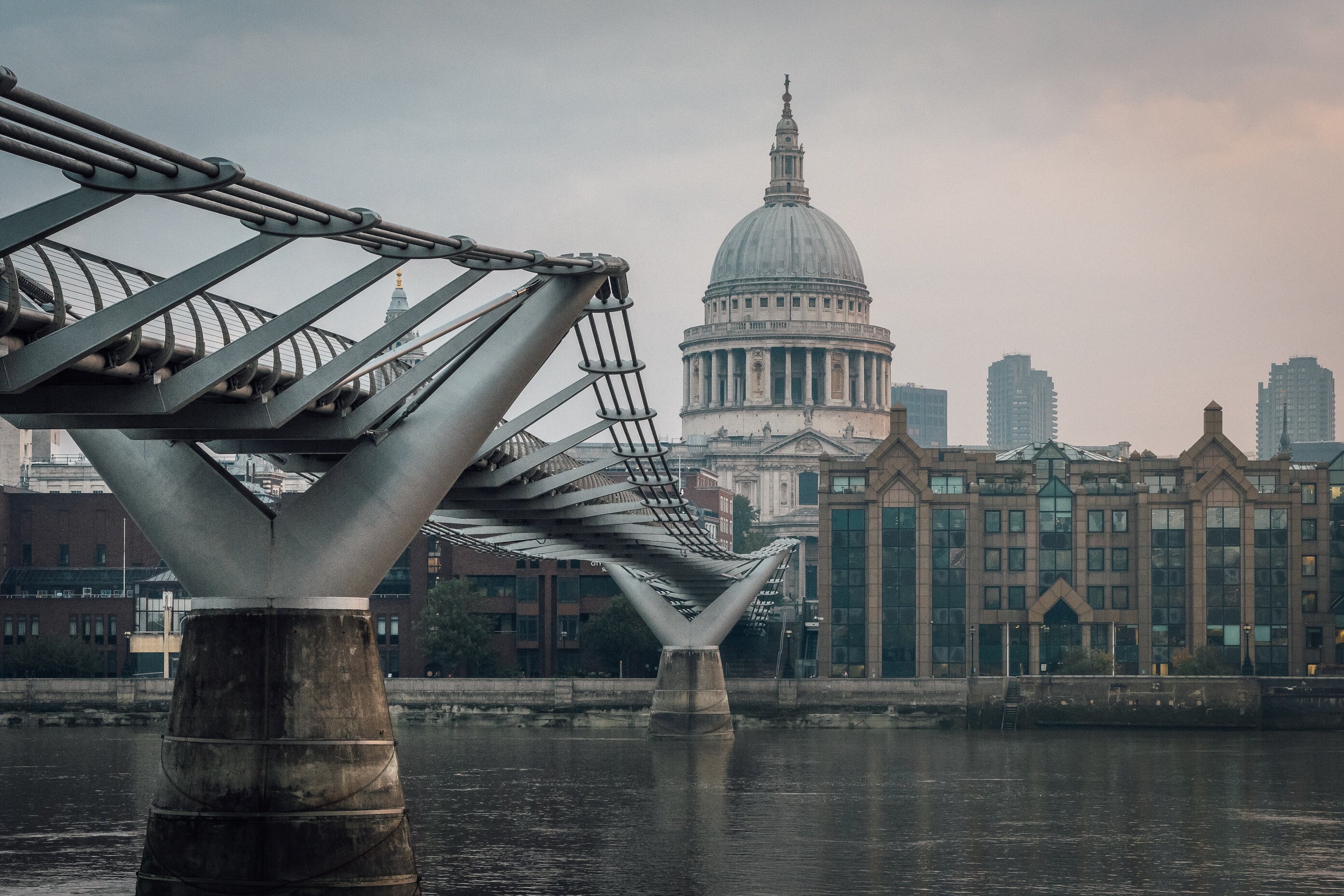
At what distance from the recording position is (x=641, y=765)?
73375mm

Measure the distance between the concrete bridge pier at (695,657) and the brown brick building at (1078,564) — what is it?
1447cm

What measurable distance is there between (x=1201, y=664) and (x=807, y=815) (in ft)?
157

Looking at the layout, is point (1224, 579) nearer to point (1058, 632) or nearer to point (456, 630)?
point (1058, 632)

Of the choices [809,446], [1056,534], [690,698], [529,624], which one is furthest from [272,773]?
[809,446]

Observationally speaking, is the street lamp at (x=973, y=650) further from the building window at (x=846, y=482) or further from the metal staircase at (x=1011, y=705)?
the building window at (x=846, y=482)

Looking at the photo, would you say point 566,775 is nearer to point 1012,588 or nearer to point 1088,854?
point 1088,854

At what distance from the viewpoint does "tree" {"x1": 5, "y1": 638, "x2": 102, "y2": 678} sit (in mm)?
105812

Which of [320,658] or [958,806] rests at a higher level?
[320,658]

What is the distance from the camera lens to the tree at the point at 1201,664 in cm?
9862

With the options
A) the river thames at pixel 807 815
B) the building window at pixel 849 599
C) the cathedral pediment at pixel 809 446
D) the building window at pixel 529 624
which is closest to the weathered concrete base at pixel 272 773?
the river thames at pixel 807 815

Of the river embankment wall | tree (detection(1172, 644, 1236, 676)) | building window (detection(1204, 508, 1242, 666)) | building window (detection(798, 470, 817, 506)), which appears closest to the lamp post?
the river embankment wall

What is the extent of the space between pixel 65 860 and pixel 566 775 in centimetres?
2449

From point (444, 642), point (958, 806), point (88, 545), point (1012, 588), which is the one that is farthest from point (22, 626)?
point (958, 806)

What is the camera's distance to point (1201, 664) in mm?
98938
